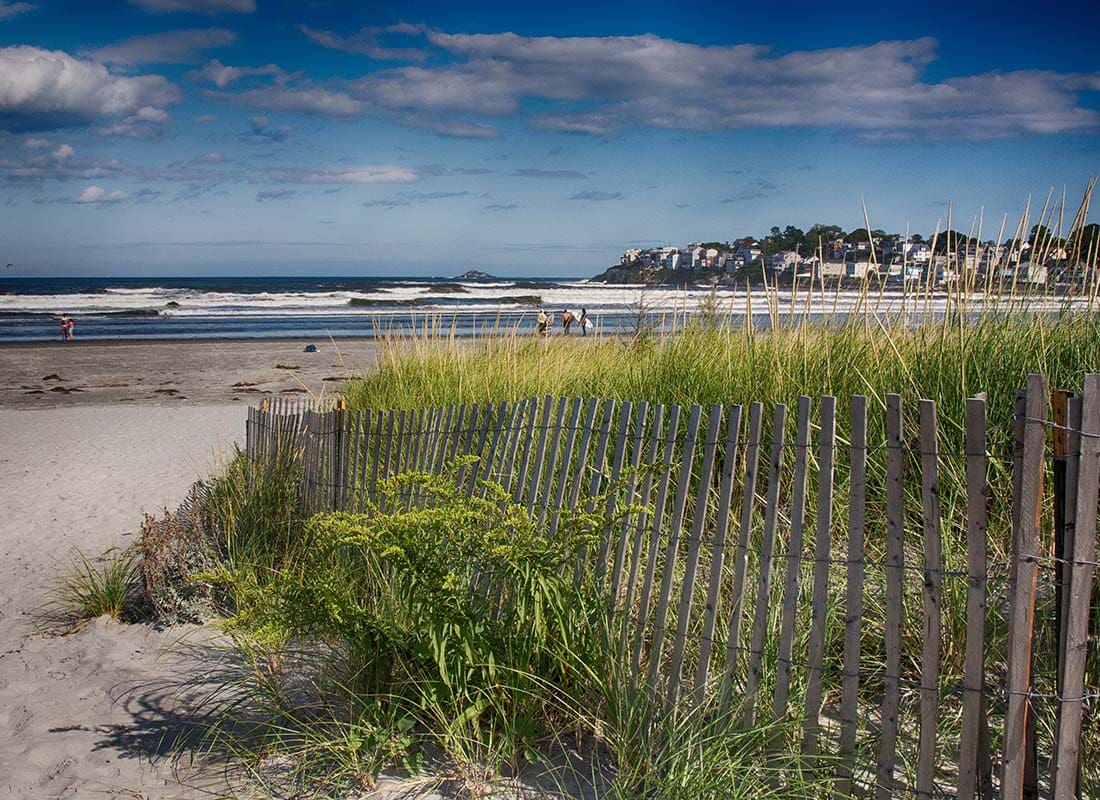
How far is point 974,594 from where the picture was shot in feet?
9.56

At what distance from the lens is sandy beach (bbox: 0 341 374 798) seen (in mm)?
4363

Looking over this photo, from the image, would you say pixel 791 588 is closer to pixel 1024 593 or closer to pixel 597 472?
pixel 1024 593

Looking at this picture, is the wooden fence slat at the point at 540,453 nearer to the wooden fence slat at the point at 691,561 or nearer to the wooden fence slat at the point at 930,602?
the wooden fence slat at the point at 691,561

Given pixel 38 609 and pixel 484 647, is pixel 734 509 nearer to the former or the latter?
pixel 484 647

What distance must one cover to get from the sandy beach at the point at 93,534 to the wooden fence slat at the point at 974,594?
289 centimetres

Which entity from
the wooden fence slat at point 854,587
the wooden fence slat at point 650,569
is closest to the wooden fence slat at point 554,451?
the wooden fence slat at point 650,569

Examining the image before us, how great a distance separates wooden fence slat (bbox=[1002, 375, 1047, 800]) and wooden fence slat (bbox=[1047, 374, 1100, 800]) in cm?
10

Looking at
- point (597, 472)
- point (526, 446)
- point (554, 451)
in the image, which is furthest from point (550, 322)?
point (597, 472)

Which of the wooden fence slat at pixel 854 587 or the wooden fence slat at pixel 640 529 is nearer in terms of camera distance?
the wooden fence slat at pixel 854 587

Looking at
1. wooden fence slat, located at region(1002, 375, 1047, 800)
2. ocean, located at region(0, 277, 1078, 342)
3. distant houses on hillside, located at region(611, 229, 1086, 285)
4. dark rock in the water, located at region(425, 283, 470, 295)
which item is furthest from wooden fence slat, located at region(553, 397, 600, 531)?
dark rock in the water, located at region(425, 283, 470, 295)

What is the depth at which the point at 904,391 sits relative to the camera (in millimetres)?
5926

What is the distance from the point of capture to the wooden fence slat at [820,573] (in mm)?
3186

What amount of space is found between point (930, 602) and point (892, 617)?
0.47 ft

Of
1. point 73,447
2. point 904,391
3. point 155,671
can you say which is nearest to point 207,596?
point 155,671
